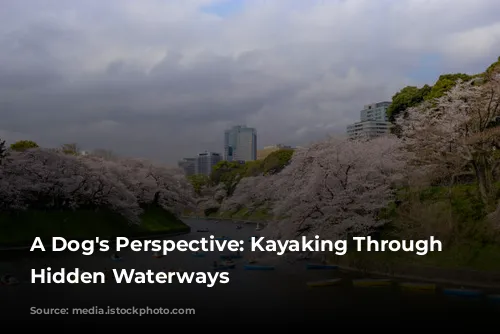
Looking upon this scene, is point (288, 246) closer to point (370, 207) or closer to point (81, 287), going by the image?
point (370, 207)

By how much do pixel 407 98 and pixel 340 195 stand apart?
91.1ft

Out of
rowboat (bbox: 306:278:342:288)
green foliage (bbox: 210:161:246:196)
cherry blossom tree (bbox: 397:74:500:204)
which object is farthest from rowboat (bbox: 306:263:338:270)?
green foliage (bbox: 210:161:246:196)

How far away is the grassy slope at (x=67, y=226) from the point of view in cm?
4331

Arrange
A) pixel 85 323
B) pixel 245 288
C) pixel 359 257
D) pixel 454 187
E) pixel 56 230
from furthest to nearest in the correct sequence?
1. pixel 56 230
2. pixel 454 187
3. pixel 359 257
4. pixel 245 288
5. pixel 85 323

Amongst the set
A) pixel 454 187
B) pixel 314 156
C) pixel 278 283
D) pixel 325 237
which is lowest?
pixel 278 283

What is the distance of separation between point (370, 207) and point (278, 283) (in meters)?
7.75

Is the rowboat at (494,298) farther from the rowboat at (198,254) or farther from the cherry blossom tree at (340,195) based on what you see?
the rowboat at (198,254)

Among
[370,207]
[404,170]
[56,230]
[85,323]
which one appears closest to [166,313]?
[85,323]

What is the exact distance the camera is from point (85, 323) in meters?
18.7

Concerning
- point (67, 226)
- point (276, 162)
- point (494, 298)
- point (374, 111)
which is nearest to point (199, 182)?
point (276, 162)

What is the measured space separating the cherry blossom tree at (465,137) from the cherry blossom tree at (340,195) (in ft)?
7.75

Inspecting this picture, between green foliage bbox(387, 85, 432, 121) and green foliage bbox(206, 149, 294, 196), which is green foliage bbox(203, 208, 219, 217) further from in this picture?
green foliage bbox(387, 85, 432, 121)

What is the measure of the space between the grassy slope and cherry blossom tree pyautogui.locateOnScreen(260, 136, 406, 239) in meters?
22.9

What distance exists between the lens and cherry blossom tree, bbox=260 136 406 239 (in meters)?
30.5
